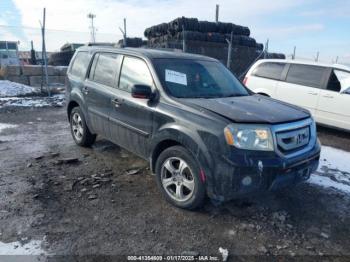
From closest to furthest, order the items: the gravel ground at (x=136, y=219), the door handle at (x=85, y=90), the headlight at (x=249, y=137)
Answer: the gravel ground at (x=136, y=219) < the headlight at (x=249, y=137) < the door handle at (x=85, y=90)

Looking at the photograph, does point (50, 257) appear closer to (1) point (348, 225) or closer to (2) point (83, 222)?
(2) point (83, 222)

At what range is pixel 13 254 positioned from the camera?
273 cm

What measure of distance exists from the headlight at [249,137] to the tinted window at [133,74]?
1.37m

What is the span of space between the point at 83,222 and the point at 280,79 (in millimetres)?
6457

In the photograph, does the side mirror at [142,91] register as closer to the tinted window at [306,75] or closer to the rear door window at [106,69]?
the rear door window at [106,69]

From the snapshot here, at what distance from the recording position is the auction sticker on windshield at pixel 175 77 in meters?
3.86

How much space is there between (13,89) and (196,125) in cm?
1119

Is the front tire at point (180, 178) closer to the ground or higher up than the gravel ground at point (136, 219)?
higher up

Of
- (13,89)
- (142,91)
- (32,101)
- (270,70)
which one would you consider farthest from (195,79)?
(13,89)

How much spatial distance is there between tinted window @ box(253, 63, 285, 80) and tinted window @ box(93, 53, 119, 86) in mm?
4950

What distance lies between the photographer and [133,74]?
4176 millimetres

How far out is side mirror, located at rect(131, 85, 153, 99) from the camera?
3586 mm

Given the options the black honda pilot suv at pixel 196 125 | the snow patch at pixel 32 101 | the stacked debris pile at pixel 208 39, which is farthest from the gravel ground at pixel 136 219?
the stacked debris pile at pixel 208 39

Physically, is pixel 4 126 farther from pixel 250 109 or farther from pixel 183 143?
pixel 250 109
